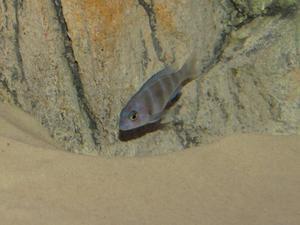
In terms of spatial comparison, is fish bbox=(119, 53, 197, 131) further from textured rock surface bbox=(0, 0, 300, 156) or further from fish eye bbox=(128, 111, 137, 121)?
textured rock surface bbox=(0, 0, 300, 156)

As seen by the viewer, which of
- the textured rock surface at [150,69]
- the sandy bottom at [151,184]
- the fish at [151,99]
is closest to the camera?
the sandy bottom at [151,184]

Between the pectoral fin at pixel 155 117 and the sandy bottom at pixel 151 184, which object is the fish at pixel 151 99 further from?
the sandy bottom at pixel 151 184

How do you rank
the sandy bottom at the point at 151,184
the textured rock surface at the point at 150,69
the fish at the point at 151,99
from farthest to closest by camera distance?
the textured rock surface at the point at 150,69, the fish at the point at 151,99, the sandy bottom at the point at 151,184

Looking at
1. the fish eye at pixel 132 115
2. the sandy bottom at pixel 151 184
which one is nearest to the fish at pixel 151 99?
the fish eye at pixel 132 115

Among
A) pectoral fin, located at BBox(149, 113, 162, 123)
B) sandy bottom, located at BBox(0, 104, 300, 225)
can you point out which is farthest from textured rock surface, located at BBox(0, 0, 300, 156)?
pectoral fin, located at BBox(149, 113, 162, 123)

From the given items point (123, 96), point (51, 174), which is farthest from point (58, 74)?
point (51, 174)

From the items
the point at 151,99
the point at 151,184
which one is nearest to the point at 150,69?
the point at 151,99

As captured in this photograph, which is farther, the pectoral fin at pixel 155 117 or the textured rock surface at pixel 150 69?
the textured rock surface at pixel 150 69
